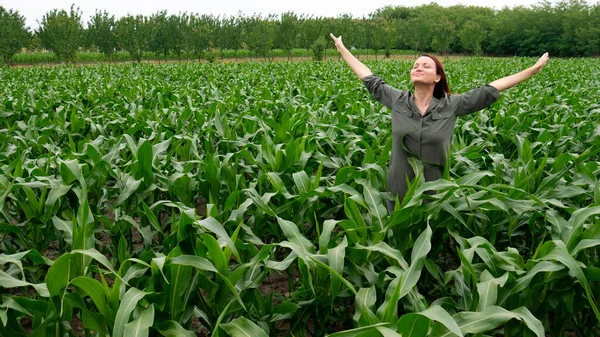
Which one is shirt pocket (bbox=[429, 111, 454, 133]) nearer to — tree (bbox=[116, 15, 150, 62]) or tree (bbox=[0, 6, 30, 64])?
tree (bbox=[0, 6, 30, 64])

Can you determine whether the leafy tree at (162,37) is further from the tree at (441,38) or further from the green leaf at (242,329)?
the green leaf at (242,329)

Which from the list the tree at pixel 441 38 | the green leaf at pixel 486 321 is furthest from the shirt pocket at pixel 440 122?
the tree at pixel 441 38

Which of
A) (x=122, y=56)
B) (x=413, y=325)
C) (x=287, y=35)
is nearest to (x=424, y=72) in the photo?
(x=413, y=325)

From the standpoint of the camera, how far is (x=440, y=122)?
331 cm

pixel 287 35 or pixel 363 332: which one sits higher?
pixel 287 35

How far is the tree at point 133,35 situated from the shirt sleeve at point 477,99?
140ft

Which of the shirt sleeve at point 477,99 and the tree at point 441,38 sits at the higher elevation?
the tree at point 441,38

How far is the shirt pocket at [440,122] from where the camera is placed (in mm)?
3289

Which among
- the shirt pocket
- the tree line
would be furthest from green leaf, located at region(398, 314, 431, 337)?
the tree line

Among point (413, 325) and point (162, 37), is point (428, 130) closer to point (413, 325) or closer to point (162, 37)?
point (413, 325)

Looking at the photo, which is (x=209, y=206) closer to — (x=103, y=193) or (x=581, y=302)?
(x=103, y=193)

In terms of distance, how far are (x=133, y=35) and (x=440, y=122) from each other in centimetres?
4337

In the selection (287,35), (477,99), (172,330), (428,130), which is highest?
(287,35)

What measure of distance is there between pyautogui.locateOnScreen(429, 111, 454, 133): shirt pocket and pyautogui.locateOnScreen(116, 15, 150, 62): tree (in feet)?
140
